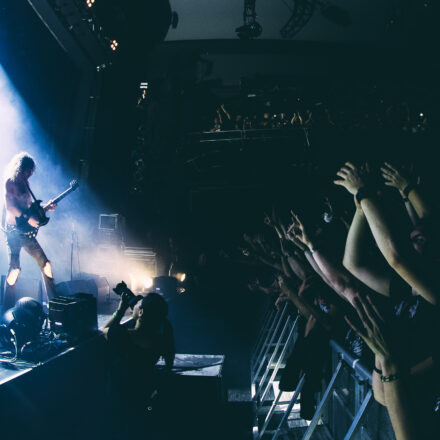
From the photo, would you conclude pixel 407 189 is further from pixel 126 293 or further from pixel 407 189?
pixel 126 293

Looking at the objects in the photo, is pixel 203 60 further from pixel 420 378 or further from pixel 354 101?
pixel 420 378

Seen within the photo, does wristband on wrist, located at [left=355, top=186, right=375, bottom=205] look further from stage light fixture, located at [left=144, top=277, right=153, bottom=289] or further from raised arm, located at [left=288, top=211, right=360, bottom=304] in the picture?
stage light fixture, located at [left=144, top=277, right=153, bottom=289]

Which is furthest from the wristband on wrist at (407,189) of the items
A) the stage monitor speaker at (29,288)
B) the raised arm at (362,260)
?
the stage monitor speaker at (29,288)

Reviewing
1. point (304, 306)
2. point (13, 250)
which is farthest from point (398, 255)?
point (13, 250)

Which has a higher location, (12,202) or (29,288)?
(12,202)

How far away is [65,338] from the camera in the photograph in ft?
10.5

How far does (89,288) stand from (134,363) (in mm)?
3089

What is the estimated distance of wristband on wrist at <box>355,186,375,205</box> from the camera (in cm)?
187

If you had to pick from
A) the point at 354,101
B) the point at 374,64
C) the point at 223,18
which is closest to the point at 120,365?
the point at 354,101

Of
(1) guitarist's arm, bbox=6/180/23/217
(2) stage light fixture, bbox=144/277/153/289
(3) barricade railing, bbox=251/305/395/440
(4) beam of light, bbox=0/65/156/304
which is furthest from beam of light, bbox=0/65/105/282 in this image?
(3) barricade railing, bbox=251/305/395/440

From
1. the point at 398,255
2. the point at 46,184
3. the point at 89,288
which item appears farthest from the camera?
the point at 46,184

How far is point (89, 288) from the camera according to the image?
5.75 metres

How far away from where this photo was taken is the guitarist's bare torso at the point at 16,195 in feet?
12.7

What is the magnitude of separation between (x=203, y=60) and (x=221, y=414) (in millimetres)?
10970
